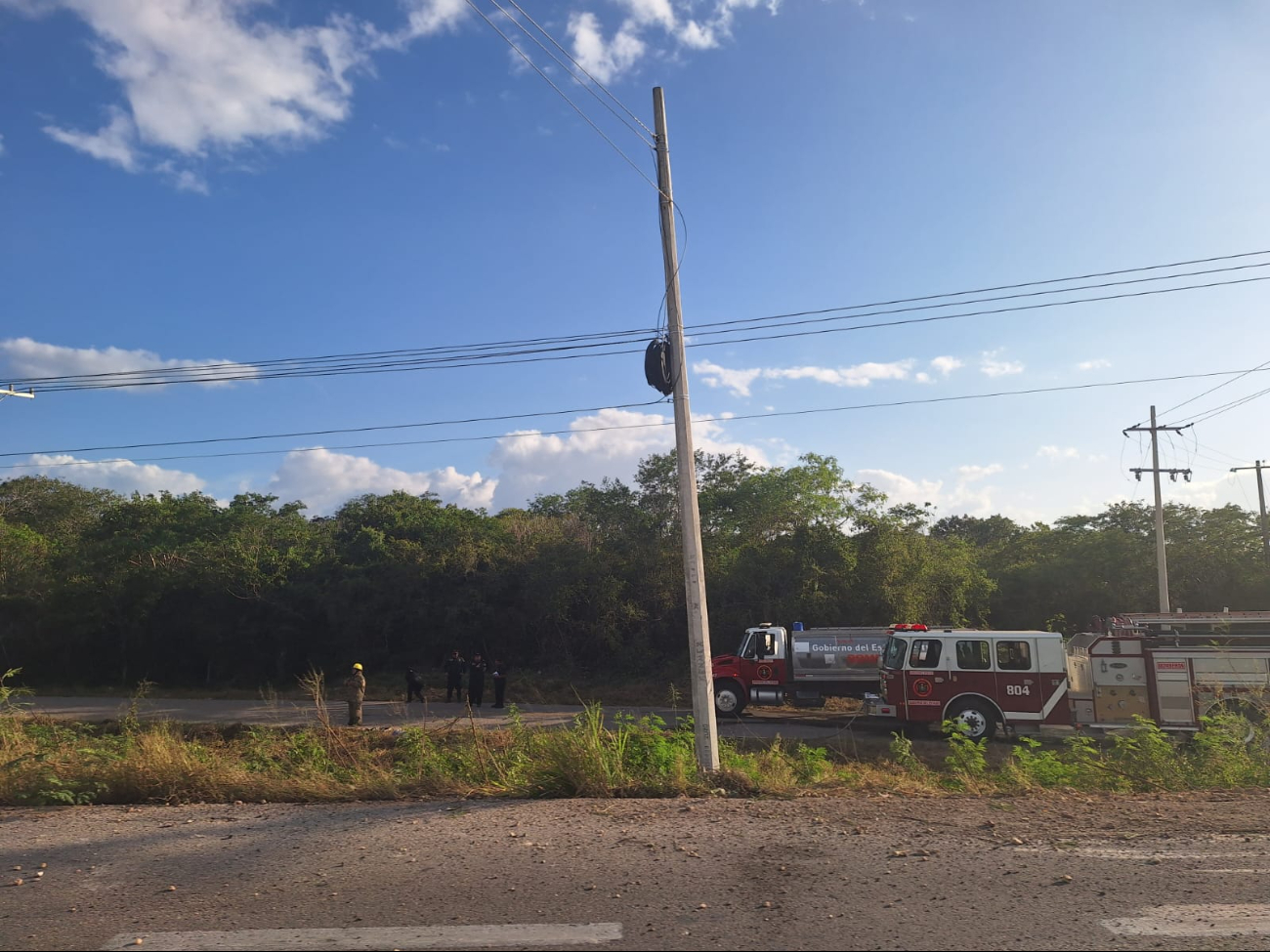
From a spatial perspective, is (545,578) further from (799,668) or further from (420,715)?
(799,668)

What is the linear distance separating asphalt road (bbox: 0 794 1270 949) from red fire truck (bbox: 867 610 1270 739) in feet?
27.9

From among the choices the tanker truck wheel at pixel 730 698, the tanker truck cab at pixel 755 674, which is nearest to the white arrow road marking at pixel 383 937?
the tanker truck cab at pixel 755 674

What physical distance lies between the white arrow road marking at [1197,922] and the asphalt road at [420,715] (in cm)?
1153

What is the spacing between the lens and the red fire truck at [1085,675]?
14.2 metres

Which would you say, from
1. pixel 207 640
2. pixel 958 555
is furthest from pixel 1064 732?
pixel 207 640

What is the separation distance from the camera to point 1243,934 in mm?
4438

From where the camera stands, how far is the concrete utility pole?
8133mm

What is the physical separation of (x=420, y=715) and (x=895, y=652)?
39.5 ft

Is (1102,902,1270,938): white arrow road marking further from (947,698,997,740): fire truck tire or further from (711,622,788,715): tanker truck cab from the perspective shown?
(711,622,788,715): tanker truck cab

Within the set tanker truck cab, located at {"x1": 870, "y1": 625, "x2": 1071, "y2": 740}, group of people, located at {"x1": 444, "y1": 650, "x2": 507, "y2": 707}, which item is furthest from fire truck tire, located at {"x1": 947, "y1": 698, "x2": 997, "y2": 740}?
group of people, located at {"x1": 444, "y1": 650, "x2": 507, "y2": 707}

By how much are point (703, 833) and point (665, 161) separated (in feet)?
22.8

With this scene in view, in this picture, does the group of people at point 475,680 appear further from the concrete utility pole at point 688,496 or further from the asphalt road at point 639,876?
the asphalt road at point 639,876

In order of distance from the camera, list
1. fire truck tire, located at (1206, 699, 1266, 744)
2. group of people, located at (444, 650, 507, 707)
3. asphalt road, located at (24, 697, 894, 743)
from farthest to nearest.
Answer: group of people, located at (444, 650, 507, 707)
asphalt road, located at (24, 697, 894, 743)
fire truck tire, located at (1206, 699, 1266, 744)

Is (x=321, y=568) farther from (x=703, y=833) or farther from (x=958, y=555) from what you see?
(x=703, y=833)
